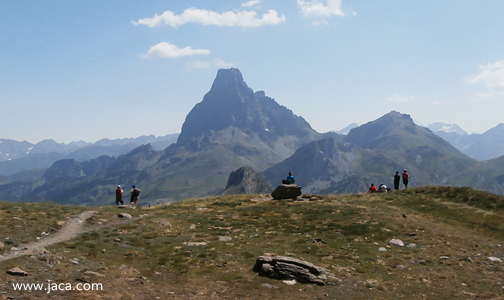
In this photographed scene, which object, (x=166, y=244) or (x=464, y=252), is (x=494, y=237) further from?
(x=166, y=244)

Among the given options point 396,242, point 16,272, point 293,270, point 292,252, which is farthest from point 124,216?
point 396,242

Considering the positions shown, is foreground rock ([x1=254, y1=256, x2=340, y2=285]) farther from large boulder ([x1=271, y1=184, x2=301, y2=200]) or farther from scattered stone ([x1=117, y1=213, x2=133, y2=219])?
large boulder ([x1=271, y1=184, x2=301, y2=200])

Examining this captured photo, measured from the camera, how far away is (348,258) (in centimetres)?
2605

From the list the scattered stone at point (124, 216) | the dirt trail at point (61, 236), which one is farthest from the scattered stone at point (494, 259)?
the scattered stone at point (124, 216)

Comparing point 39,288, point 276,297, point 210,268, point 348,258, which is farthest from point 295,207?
point 39,288

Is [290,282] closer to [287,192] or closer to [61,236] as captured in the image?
[61,236]

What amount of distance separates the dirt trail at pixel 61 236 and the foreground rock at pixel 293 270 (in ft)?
49.5

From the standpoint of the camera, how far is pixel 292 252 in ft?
87.8

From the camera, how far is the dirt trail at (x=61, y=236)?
22.7m

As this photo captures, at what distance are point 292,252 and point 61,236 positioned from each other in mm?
19310

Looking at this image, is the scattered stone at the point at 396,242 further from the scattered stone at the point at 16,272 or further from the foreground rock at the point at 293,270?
the scattered stone at the point at 16,272

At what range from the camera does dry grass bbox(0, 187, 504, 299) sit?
19859 millimetres

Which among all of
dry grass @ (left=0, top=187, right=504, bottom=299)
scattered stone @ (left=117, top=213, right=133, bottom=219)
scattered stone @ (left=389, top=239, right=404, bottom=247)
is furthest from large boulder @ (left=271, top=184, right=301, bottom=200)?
scattered stone @ (left=389, top=239, right=404, bottom=247)

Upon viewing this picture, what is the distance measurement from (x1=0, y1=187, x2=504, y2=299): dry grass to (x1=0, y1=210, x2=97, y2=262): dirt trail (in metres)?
1.15
